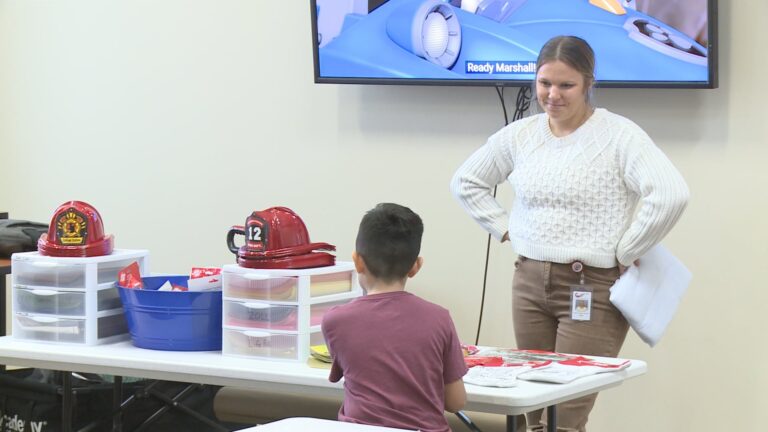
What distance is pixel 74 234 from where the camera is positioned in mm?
2838

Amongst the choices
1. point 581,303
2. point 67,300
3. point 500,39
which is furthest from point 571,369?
point 500,39

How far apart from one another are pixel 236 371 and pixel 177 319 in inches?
11.6

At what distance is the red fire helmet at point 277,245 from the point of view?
2621 millimetres

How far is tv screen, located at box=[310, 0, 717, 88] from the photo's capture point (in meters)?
3.52

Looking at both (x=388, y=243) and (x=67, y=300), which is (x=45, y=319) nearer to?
(x=67, y=300)

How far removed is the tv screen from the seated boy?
67.3 inches

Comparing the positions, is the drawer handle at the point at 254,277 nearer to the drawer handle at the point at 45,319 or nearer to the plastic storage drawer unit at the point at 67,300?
the plastic storage drawer unit at the point at 67,300

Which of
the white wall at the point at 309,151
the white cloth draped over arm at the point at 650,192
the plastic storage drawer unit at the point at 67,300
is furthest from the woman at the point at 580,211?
the plastic storage drawer unit at the point at 67,300

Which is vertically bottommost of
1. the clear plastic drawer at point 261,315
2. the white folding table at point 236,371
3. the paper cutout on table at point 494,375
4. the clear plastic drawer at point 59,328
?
the white folding table at point 236,371

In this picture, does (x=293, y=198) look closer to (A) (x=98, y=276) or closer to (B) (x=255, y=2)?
(B) (x=255, y=2)

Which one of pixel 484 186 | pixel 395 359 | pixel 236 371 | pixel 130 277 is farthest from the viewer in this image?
pixel 484 186

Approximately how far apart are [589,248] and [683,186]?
0.92 feet

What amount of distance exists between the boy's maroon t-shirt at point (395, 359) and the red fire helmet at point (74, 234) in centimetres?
98

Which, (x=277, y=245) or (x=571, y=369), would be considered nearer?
(x=571, y=369)
